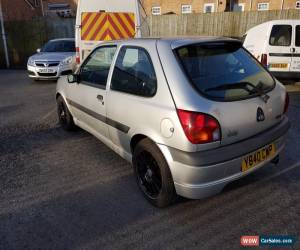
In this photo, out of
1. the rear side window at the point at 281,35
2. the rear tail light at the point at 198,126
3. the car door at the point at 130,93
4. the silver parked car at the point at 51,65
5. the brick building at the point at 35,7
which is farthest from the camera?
the brick building at the point at 35,7

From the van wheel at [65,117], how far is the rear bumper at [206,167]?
107 inches

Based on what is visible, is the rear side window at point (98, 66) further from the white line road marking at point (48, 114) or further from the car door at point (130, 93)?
the white line road marking at point (48, 114)

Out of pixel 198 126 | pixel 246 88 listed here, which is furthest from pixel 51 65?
pixel 198 126

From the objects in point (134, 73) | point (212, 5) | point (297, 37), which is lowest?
point (134, 73)

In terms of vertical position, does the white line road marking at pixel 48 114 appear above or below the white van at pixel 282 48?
below

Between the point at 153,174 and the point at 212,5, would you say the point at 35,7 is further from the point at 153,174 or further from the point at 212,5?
the point at 153,174

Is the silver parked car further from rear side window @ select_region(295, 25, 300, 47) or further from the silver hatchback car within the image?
rear side window @ select_region(295, 25, 300, 47)

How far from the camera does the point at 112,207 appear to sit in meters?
2.93

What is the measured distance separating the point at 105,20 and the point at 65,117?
3.21m

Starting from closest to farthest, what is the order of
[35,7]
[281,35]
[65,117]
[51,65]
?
1. [65,117]
2. [281,35]
3. [51,65]
4. [35,7]

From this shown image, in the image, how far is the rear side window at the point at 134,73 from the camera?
2.76 metres

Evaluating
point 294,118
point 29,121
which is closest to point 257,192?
point 294,118

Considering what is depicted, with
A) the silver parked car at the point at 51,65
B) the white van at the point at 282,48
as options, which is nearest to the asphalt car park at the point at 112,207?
the white van at the point at 282,48

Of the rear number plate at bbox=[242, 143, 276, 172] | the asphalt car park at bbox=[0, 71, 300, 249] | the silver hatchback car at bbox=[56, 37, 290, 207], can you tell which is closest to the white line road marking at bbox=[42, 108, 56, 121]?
the asphalt car park at bbox=[0, 71, 300, 249]
